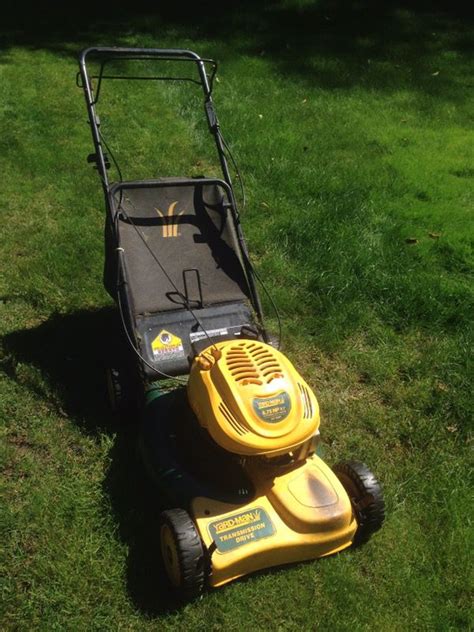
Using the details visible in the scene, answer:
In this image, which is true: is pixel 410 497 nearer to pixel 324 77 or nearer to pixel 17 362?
pixel 17 362

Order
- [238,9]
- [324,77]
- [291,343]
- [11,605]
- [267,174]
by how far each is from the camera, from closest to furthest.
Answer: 1. [11,605]
2. [291,343]
3. [267,174]
4. [324,77]
5. [238,9]

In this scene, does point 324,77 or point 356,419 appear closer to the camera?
point 356,419

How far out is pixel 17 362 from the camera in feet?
11.8

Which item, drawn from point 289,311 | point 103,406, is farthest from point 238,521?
point 289,311

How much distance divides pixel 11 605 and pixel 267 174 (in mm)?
3966

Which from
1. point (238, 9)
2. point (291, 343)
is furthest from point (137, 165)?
point (238, 9)

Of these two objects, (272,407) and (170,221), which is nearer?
(272,407)

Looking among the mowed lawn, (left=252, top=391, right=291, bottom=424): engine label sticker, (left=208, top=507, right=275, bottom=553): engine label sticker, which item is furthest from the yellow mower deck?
(left=252, top=391, right=291, bottom=424): engine label sticker

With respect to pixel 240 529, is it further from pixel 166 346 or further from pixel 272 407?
pixel 166 346

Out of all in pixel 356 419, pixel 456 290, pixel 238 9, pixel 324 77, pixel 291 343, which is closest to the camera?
pixel 356 419

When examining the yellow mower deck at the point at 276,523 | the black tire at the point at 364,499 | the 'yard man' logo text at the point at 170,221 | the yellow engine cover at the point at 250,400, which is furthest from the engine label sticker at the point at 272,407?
the 'yard man' logo text at the point at 170,221

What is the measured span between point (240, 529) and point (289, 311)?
1.88 m

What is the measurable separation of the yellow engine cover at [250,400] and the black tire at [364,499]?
35 centimetres

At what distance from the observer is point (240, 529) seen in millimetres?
2473
